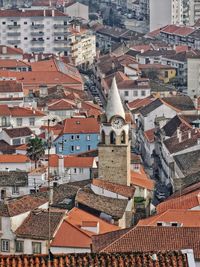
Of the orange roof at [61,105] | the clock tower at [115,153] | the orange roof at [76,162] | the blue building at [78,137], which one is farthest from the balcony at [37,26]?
the clock tower at [115,153]

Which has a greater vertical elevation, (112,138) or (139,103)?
(112,138)

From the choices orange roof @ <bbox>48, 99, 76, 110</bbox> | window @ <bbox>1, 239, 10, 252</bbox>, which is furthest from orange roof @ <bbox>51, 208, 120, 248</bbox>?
orange roof @ <bbox>48, 99, 76, 110</bbox>

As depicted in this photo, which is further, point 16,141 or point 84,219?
point 16,141

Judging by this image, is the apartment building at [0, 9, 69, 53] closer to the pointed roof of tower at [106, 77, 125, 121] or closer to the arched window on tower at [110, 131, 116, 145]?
the pointed roof of tower at [106, 77, 125, 121]

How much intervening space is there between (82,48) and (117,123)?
7066cm

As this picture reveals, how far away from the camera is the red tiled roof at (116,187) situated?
40.8 m

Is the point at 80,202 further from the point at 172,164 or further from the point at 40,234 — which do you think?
the point at 172,164

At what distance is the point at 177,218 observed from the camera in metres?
33.8

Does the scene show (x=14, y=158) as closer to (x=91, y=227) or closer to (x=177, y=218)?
(x=91, y=227)

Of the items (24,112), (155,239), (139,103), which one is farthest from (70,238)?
(139,103)

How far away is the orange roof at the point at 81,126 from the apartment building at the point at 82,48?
1899 inches

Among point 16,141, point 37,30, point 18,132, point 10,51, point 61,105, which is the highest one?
point 37,30

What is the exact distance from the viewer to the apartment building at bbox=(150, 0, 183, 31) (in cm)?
13188

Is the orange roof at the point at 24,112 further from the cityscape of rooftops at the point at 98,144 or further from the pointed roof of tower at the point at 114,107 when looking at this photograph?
the pointed roof of tower at the point at 114,107
